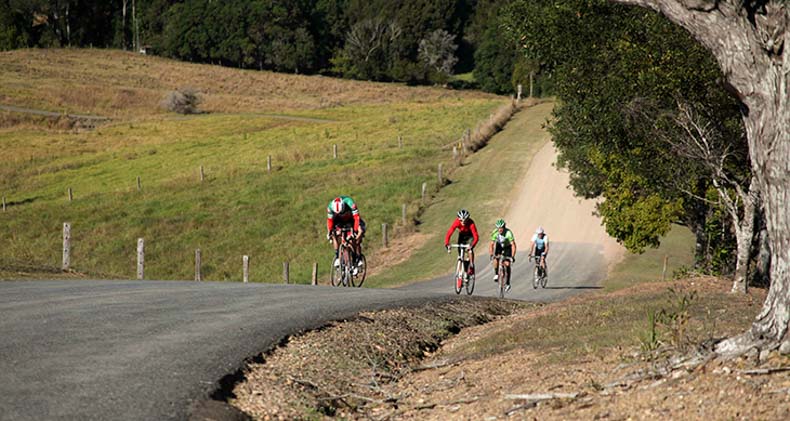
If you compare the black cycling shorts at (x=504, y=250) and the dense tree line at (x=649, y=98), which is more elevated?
the dense tree line at (x=649, y=98)

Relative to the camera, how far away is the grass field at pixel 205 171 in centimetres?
4341

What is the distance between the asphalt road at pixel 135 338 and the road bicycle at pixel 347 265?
3511 millimetres

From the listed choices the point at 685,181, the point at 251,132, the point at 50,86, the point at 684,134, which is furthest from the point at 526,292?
the point at 50,86

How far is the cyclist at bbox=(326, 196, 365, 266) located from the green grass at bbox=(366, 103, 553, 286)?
525 inches

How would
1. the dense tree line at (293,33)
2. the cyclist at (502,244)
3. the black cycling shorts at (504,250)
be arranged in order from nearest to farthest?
the cyclist at (502,244) < the black cycling shorts at (504,250) < the dense tree line at (293,33)

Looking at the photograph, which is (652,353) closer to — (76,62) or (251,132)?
(251,132)

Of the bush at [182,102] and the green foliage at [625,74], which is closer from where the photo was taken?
the green foliage at [625,74]

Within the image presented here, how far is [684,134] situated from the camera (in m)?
18.8

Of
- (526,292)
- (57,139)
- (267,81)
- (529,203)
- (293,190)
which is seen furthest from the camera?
(267,81)

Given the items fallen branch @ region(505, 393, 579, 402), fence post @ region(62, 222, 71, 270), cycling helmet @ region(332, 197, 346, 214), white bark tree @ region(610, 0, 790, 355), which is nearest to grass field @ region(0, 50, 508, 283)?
fence post @ region(62, 222, 71, 270)

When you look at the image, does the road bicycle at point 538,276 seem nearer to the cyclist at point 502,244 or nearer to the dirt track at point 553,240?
the dirt track at point 553,240

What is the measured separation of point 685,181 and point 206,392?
604 inches

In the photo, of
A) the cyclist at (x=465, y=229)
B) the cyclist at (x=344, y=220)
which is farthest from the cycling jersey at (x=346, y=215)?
the cyclist at (x=465, y=229)

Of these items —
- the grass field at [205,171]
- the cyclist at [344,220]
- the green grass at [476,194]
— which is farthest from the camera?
the grass field at [205,171]
